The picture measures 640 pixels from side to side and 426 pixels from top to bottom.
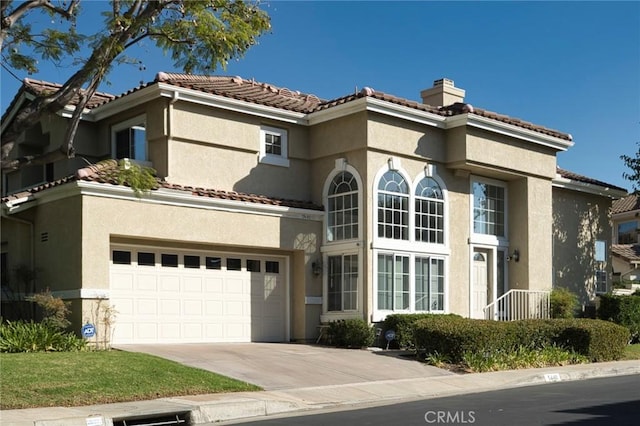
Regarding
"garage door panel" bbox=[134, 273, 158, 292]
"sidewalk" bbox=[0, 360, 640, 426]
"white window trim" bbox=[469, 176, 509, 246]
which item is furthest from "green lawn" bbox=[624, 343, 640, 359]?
"garage door panel" bbox=[134, 273, 158, 292]

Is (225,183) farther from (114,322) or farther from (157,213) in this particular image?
(114,322)

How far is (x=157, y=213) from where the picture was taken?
19.8 meters

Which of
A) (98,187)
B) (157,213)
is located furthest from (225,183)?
(98,187)

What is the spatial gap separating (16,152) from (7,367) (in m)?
11.9

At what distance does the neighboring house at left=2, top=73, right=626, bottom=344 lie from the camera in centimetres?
1962

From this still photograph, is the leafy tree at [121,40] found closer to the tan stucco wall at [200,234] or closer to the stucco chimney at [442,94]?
the tan stucco wall at [200,234]

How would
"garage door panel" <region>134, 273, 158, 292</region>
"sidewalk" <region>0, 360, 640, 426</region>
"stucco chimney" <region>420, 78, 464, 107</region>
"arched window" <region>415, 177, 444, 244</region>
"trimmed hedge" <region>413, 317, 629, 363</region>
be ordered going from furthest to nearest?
"stucco chimney" <region>420, 78, 464, 107</region>, "arched window" <region>415, 177, 444, 244</region>, "garage door panel" <region>134, 273, 158, 292</region>, "trimmed hedge" <region>413, 317, 629, 363</region>, "sidewalk" <region>0, 360, 640, 426</region>

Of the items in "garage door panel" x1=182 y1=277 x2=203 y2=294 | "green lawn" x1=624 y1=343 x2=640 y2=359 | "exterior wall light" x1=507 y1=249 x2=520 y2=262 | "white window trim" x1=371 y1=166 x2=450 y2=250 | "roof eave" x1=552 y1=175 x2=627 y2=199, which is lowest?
"green lawn" x1=624 y1=343 x2=640 y2=359

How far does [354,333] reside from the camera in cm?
2130

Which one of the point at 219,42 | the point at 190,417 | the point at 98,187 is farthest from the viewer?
the point at 98,187

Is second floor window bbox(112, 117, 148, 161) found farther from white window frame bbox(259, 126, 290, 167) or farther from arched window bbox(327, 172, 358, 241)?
arched window bbox(327, 172, 358, 241)

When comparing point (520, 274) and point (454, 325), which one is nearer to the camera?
point (454, 325)

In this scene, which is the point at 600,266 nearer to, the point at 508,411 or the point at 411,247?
the point at 411,247

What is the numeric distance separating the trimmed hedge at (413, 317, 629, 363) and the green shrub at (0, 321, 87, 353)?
7.59m
